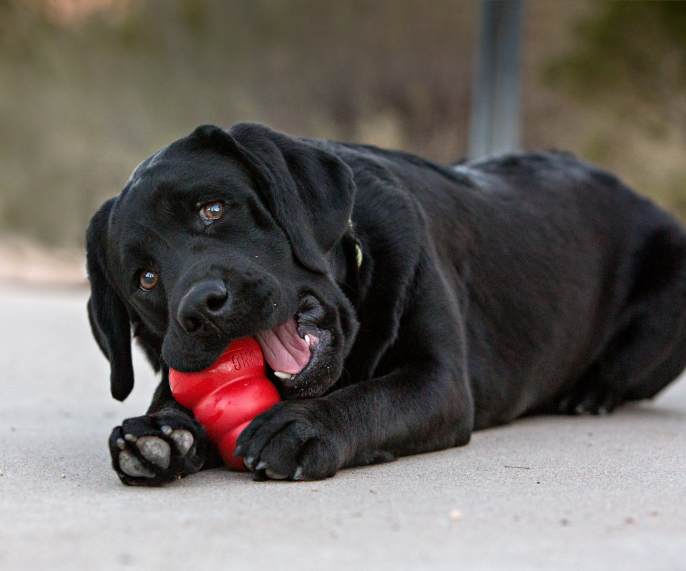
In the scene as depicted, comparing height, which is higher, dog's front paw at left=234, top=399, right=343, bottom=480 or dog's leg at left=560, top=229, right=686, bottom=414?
dog's front paw at left=234, top=399, right=343, bottom=480

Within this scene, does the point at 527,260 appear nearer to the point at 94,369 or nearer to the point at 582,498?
the point at 582,498

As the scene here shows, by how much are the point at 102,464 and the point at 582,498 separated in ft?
4.69

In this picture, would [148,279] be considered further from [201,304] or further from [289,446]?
[289,446]

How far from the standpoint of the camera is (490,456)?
2.83m

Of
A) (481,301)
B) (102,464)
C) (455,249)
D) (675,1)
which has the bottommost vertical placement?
(102,464)

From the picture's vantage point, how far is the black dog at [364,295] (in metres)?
2.45

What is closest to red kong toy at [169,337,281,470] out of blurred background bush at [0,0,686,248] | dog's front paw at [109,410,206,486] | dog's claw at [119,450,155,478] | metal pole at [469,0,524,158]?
dog's front paw at [109,410,206,486]

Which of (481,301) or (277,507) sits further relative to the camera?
(481,301)

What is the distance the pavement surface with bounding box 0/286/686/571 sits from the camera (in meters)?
1.61

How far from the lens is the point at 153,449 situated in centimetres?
230

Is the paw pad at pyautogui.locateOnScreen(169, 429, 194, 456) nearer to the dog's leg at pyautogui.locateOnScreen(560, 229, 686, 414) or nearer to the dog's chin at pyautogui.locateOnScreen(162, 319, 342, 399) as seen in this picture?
the dog's chin at pyautogui.locateOnScreen(162, 319, 342, 399)

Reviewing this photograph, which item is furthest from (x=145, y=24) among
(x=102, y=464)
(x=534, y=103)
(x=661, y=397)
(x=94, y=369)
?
(x=102, y=464)

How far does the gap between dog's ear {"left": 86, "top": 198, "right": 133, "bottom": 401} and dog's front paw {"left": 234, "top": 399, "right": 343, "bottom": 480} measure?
0.74 metres

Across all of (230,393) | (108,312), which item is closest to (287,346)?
(230,393)
